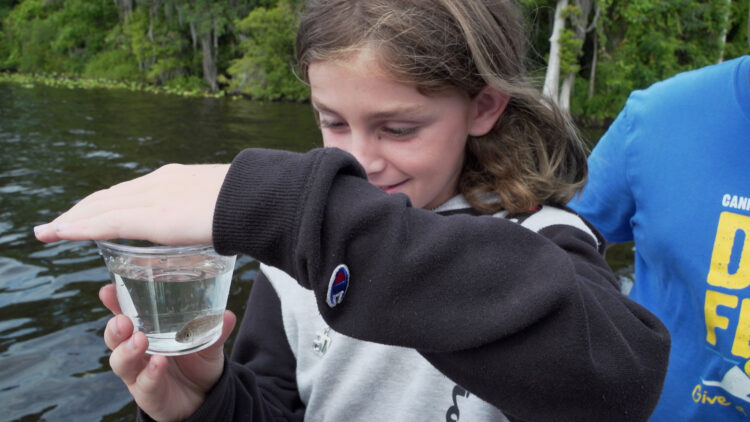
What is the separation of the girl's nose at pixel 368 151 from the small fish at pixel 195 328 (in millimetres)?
623

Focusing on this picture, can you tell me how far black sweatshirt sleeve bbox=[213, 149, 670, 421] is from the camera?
86 centimetres

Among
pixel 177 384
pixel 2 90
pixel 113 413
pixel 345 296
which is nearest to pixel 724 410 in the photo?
pixel 345 296

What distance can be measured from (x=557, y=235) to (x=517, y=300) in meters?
0.51

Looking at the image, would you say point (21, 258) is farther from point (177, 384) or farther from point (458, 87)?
point (458, 87)

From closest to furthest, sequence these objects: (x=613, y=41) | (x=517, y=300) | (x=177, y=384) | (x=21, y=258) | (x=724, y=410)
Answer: (x=517, y=300) < (x=177, y=384) < (x=724, y=410) < (x=21, y=258) < (x=613, y=41)

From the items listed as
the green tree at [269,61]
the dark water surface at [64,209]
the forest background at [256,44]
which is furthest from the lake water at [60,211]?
the green tree at [269,61]

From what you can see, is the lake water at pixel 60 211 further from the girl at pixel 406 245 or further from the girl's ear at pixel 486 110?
the girl's ear at pixel 486 110

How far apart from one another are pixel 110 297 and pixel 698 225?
1646 mm

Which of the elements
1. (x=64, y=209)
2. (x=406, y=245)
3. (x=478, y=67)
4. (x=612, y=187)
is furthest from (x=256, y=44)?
(x=406, y=245)

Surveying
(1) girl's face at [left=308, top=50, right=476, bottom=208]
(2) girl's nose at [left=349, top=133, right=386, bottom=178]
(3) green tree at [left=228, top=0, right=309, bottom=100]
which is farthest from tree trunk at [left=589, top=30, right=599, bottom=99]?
(2) girl's nose at [left=349, top=133, right=386, bottom=178]

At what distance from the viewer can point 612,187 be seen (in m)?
2.00

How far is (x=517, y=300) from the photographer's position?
2.84 feet

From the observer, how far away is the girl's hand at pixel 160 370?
99 cm

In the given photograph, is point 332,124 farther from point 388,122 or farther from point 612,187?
point 612,187
